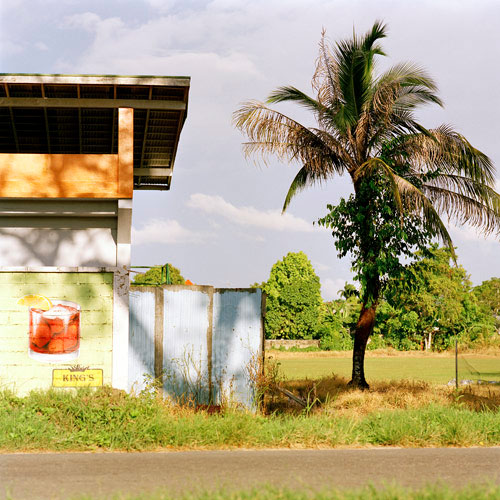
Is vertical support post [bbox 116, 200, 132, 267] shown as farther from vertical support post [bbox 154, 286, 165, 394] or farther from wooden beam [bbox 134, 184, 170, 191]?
wooden beam [bbox 134, 184, 170, 191]

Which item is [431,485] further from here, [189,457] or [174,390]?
[174,390]

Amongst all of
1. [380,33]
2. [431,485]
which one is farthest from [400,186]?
[431,485]

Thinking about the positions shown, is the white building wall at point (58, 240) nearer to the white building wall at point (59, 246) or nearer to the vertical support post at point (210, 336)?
the white building wall at point (59, 246)

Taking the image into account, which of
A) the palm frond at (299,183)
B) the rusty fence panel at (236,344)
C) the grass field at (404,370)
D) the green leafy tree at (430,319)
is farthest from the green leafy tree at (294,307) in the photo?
the rusty fence panel at (236,344)

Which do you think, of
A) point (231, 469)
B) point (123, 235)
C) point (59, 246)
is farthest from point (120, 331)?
point (59, 246)

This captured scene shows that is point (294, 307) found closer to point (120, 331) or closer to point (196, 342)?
point (196, 342)

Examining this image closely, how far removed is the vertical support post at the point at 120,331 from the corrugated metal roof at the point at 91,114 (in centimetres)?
474

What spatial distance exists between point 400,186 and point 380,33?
215 inches

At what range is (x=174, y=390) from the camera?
11.7 m

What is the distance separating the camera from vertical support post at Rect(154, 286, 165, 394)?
11688 millimetres

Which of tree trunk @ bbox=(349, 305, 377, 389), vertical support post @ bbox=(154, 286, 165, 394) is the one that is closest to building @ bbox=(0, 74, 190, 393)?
vertical support post @ bbox=(154, 286, 165, 394)

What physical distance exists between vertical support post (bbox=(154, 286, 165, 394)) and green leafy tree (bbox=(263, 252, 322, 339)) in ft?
148

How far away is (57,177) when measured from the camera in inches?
527

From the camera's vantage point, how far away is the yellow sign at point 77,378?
429 inches
